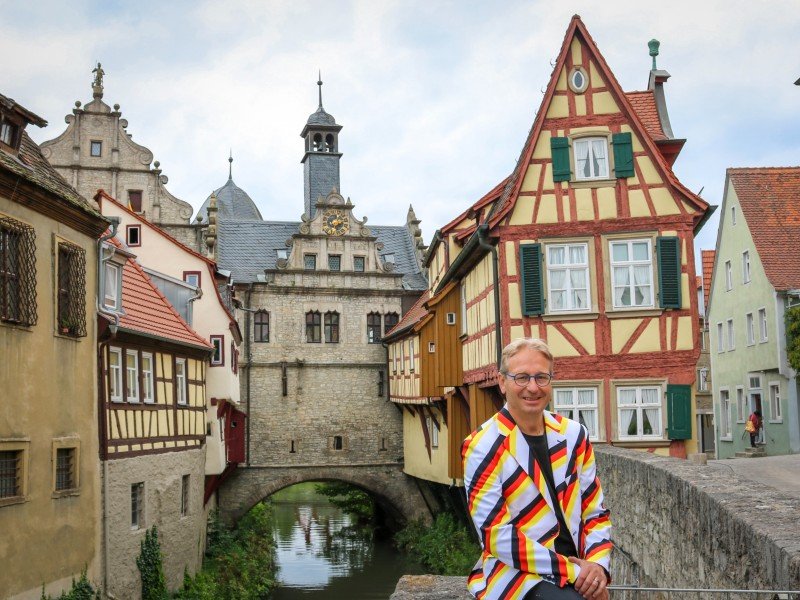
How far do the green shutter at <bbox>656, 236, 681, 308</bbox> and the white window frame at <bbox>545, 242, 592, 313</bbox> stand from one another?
1.12 meters

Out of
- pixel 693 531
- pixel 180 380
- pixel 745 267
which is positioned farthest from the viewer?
pixel 745 267

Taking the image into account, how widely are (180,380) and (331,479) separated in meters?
12.3

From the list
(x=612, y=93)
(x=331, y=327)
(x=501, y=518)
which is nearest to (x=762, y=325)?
(x=612, y=93)

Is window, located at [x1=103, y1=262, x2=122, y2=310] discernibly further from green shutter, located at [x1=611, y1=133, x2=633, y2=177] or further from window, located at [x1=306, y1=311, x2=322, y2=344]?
window, located at [x1=306, y1=311, x2=322, y2=344]

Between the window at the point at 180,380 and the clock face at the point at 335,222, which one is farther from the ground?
the clock face at the point at 335,222

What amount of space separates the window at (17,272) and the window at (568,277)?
8.04m

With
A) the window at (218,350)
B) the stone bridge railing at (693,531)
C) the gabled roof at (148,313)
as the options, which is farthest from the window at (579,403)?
the window at (218,350)

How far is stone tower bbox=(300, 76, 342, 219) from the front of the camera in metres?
38.2

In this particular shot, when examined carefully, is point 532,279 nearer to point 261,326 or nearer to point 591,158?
point 591,158

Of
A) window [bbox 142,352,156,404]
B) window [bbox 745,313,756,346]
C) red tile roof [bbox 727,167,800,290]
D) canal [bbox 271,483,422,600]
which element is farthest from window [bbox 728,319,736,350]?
window [bbox 142,352,156,404]

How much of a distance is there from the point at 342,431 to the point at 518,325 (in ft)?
52.8

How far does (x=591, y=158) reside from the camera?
17297 millimetres

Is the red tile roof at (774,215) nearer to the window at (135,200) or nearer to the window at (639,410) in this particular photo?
the window at (639,410)

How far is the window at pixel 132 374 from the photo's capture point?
678 inches
